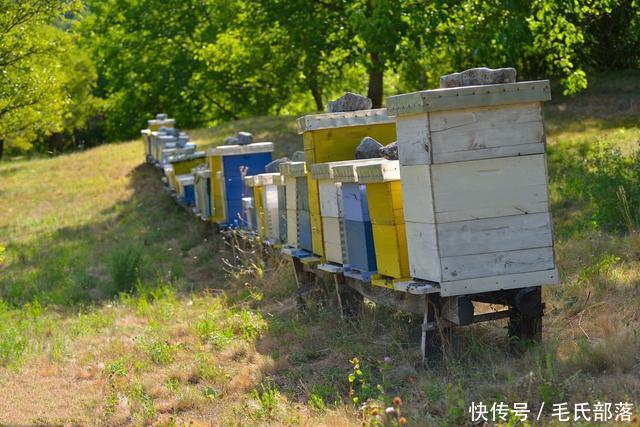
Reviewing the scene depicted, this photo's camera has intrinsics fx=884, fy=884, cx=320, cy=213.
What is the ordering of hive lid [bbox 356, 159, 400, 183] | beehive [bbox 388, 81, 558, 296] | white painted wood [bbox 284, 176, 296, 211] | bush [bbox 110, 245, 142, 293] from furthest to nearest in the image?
bush [bbox 110, 245, 142, 293] → white painted wood [bbox 284, 176, 296, 211] → hive lid [bbox 356, 159, 400, 183] → beehive [bbox 388, 81, 558, 296]

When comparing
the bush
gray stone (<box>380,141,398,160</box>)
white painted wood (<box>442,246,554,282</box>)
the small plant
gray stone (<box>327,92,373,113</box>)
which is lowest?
the small plant

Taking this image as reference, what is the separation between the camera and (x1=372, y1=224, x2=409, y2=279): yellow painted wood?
218 inches

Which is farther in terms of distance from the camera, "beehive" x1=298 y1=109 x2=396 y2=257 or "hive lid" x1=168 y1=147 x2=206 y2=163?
"hive lid" x1=168 y1=147 x2=206 y2=163

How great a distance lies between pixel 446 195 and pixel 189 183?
846 centimetres

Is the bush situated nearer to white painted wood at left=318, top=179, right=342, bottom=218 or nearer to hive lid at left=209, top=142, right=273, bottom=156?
hive lid at left=209, top=142, right=273, bottom=156

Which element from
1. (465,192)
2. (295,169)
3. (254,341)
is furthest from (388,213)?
(254,341)

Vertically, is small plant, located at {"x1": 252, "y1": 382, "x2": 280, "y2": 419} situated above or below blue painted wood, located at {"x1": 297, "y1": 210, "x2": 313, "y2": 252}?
below

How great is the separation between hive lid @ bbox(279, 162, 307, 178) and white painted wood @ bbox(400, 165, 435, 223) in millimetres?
1983

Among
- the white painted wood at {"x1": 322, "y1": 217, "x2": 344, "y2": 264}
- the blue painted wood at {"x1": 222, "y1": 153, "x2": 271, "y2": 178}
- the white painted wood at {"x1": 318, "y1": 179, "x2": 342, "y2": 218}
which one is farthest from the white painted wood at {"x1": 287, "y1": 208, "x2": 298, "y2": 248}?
the blue painted wood at {"x1": 222, "y1": 153, "x2": 271, "y2": 178}

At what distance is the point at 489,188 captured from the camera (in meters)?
5.11

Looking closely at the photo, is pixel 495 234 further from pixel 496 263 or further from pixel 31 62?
pixel 31 62

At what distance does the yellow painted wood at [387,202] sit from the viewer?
5531mm

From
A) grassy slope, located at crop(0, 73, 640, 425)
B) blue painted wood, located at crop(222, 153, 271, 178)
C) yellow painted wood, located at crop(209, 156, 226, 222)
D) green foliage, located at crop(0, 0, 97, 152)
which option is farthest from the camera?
green foliage, located at crop(0, 0, 97, 152)

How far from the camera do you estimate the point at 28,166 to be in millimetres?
22906
